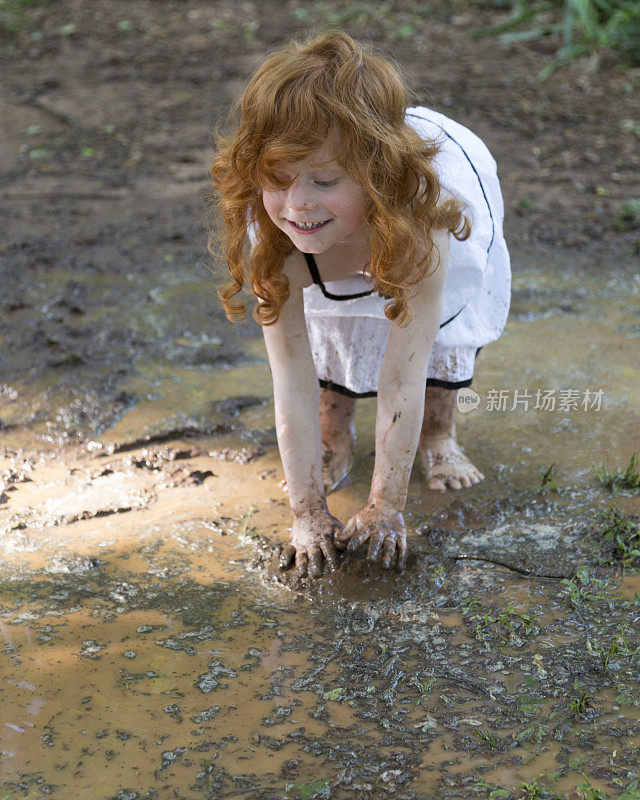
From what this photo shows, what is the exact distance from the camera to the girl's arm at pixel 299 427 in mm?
2182

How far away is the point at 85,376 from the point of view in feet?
10.5

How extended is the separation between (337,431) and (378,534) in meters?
0.57

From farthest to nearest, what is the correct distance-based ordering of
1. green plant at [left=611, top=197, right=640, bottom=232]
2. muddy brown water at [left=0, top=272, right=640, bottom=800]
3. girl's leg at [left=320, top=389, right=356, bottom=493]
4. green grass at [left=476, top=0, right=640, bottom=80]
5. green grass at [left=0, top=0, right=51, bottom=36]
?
green grass at [left=0, top=0, right=51, bottom=36]
green grass at [left=476, top=0, right=640, bottom=80]
green plant at [left=611, top=197, right=640, bottom=232]
girl's leg at [left=320, top=389, right=356, bottom=493]
muddy brown water at [left=0, top=272, right=640, bottom=800]

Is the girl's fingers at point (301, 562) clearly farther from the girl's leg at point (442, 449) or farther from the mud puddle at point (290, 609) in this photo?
the girl's leg at point (442, 449)

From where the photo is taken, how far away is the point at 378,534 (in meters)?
2.19

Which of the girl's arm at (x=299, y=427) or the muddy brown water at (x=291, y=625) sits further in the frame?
the girl's arm at (x=299, y=427)

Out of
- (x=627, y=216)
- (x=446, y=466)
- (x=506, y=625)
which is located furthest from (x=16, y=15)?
(x=506, y=625)

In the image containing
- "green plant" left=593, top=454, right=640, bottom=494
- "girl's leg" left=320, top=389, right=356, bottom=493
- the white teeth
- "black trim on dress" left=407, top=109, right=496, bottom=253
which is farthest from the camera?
"girl's leg" left=320, top=389, right=356, bottom=493

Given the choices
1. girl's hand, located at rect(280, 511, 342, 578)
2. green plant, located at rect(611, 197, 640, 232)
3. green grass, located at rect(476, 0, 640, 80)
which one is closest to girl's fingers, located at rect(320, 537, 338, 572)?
girl's hand, located at rect(280, 511, 342, 578)

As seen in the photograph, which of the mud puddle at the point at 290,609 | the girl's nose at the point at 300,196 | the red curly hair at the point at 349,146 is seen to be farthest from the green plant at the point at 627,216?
the girl's nose at the point at 300,196

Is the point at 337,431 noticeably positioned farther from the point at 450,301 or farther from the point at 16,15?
the point at 16,15

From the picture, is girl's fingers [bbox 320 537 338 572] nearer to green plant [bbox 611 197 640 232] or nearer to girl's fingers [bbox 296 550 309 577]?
girl's fingers [bbox 296 550 309 577]

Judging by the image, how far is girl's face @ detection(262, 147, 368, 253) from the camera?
1809mm

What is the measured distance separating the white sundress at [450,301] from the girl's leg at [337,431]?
0.06 meters
